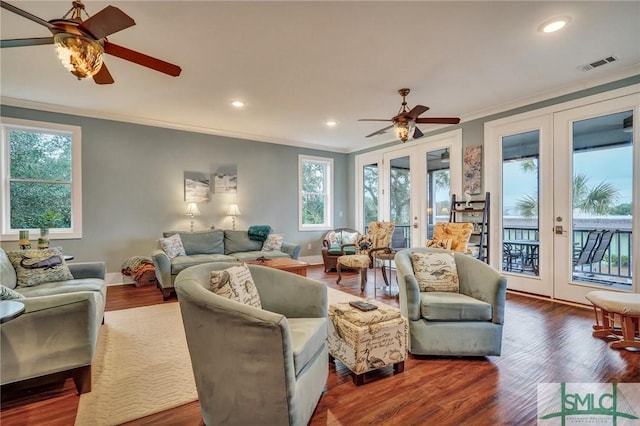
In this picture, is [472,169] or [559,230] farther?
[472,169]

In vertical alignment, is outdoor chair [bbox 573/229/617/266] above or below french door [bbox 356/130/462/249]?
below

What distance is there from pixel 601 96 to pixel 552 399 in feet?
11.9

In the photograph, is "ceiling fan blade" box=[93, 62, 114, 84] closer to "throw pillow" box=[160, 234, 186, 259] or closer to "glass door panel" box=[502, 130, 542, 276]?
"throw pillow" box=[160, 234, 186, 259]

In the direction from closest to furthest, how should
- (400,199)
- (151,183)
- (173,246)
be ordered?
1. (173,246)
2. (151,183)
3. (400,199)

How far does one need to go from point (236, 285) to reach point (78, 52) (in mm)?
1748

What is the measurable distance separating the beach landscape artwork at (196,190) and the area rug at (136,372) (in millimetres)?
2606

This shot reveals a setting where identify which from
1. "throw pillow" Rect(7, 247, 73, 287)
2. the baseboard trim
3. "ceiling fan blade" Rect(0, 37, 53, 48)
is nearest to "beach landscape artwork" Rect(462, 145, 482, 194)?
"ceiling fan blade" Rect(0, 37, 53, 48)

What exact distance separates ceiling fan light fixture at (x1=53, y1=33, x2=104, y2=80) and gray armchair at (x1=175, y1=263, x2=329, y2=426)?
1518mm

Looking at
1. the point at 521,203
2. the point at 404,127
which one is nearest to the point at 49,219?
the point at 404,127

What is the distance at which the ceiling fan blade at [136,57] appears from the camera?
203 centimetres

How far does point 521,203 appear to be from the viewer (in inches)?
172

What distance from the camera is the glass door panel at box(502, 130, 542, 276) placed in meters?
4.25

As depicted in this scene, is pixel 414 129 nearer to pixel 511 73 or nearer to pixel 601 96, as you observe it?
pixel 511 73

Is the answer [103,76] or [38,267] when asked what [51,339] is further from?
[103,76]
